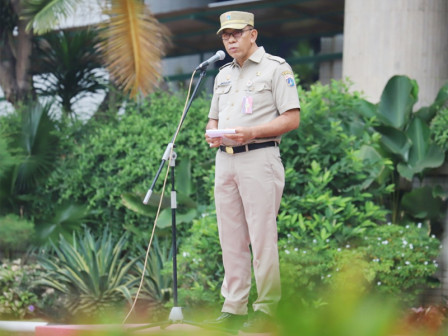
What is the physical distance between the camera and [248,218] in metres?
4.31

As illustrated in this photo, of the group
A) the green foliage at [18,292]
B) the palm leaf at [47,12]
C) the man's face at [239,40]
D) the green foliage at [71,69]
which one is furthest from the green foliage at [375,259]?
the green foliage at [71,69]

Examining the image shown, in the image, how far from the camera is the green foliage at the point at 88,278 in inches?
272

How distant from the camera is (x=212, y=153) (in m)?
7.80

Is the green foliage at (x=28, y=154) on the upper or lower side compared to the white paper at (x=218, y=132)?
lower

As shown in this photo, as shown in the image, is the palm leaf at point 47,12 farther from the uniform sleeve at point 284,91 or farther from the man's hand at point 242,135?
the man's hand at point 242,135

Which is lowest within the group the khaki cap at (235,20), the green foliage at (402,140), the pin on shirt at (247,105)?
the green foliage at (402,140)

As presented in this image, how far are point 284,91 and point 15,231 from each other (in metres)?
4.51

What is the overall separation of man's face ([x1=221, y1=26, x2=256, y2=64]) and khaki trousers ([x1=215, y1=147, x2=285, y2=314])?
0.53 meters

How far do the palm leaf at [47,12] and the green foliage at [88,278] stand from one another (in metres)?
3.30

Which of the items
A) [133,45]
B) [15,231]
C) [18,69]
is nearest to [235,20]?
[15,231]

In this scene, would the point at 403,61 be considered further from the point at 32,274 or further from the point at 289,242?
the point at 32,274

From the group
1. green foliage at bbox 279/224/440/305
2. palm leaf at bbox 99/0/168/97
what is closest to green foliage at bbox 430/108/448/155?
green foliage at bbox 279/224/440/305

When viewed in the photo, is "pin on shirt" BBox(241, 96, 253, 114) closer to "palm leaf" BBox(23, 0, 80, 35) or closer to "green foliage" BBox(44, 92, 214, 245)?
"green foliage" BBox(44, 92, 214, 245)

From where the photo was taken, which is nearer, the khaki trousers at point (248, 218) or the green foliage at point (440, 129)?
the khaki trousers at point (248, 218)
